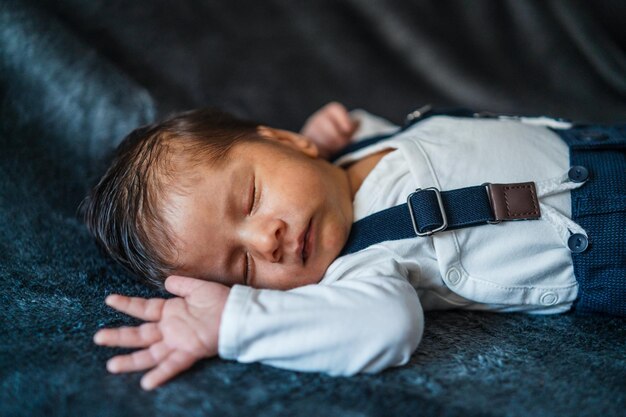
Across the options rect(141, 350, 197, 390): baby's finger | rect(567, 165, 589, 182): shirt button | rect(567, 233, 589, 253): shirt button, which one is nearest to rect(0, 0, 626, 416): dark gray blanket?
rect(141, 350, 197, 390): baby's finger

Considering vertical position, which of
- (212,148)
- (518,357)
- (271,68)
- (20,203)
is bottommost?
(518,357)

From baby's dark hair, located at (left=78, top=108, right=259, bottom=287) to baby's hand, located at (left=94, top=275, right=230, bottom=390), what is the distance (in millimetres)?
138

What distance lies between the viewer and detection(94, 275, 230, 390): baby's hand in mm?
808

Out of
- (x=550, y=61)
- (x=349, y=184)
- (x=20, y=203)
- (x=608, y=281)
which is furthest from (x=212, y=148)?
(x=550, y=61)

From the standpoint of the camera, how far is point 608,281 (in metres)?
1.00

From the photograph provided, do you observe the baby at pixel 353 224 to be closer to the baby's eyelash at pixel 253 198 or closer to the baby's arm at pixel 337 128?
the baby's eyelash at pixel 253 198

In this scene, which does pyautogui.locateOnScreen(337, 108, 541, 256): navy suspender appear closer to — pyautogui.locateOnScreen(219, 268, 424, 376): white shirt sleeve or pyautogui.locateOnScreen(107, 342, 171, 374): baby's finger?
pyautogui.locateOnScreen(219, 268, 424, 376): white shirt sleeve

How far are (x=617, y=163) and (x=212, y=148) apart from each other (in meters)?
0.74

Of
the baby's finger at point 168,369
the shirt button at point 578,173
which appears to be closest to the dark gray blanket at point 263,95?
the baby's finger at point 168,369

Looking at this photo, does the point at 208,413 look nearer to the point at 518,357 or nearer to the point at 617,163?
the point at 518,357

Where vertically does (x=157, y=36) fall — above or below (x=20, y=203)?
above

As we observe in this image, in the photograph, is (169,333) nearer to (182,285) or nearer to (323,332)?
(182,285)

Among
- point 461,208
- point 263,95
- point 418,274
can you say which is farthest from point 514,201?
point 263,95

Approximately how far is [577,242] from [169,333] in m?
0.69
